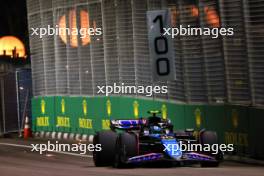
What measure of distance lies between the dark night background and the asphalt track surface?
120 feet

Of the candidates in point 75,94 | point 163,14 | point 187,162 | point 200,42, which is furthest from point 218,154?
point 75,94

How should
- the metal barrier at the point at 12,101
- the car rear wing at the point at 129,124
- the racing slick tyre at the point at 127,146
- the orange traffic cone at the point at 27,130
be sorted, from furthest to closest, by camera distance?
the metal barrier at the point at 12,101, the orange traffic cone at the point at 27,130, the car rear wing at the point at 129,124, the racing slick tyre at the point at 127,146

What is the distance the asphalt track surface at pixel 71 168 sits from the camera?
50.3ft

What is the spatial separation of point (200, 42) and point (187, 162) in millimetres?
5086

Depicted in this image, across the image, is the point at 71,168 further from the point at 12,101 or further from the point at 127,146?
the point at 12,101

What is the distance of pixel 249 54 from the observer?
19.0m

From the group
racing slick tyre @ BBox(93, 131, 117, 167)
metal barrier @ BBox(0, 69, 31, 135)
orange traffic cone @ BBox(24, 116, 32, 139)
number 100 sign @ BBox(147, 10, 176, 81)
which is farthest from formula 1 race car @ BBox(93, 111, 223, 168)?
metal barrier @ BBox(0, 69, 31, 135)

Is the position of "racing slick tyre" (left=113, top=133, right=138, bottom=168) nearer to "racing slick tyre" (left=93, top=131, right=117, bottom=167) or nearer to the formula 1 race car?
the formula 1 race car

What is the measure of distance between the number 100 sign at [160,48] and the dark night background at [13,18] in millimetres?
42913

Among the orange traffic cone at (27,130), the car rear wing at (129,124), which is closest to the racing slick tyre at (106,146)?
the car rear wing at (129,124)

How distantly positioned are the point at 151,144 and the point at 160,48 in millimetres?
2509

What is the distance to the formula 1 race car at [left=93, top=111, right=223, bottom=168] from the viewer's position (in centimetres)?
1644

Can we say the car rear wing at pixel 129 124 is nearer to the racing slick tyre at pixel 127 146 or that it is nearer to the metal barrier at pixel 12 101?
the racing slick tyre at pixel 127 146

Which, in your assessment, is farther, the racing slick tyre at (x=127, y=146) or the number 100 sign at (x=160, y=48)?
the number 100 sign at (x=160, y=48)
